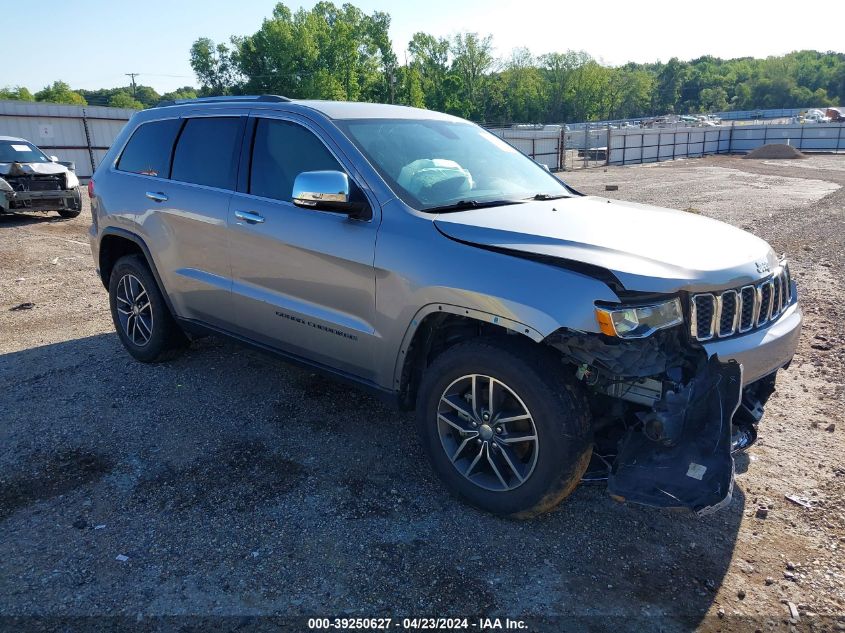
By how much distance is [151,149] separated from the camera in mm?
4961

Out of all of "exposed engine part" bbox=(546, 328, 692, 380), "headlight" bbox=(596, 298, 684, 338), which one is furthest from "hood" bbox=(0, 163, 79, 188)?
"headlight" bbox=(596, 298, 684, 338)

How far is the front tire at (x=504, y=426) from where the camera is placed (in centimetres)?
286

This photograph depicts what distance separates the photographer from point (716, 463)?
2.70 meters

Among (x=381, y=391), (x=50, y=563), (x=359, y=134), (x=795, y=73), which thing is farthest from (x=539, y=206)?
(x=795, y=73)

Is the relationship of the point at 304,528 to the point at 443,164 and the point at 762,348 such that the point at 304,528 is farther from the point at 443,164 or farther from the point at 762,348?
the point at 762,348

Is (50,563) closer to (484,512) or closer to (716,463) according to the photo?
(484,512)

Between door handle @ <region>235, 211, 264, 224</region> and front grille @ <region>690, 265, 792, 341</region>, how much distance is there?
2.50m

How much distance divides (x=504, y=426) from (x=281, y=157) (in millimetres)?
2180

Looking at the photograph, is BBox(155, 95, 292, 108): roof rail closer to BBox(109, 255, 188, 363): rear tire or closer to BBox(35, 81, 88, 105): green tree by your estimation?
BBox(109, 255, 188, 363): rear tire

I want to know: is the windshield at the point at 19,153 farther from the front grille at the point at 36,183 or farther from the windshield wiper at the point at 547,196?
the windshield wiper at the point at 547,196

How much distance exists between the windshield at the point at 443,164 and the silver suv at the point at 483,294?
0.02 m

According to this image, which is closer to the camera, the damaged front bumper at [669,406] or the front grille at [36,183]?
the damaged front bumper at [669,406]

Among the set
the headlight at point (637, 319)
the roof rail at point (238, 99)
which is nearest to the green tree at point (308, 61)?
the roof rail at point (238, 99)

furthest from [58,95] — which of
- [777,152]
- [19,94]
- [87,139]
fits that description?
[777,152]
